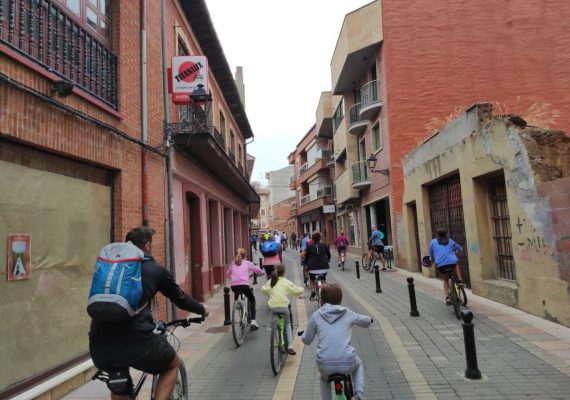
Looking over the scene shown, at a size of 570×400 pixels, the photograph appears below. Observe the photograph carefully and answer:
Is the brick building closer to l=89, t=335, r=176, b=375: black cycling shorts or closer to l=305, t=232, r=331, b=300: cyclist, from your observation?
l=89, t=335, r=176, b=375: black cycling shorts

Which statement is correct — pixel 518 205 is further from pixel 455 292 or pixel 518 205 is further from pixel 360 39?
pixel 360 39

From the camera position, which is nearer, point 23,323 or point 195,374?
point 23,323

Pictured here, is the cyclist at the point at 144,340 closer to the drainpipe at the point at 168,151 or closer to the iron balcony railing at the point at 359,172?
the drainpipe at the point at 168,151

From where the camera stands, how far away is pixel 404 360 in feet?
18.2

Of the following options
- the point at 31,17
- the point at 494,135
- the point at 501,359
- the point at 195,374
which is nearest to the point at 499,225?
the point at 494,135

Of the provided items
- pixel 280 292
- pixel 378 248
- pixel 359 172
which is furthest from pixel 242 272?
pixel 359 172

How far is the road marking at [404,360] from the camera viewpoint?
4.49m

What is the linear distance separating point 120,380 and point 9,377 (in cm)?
198

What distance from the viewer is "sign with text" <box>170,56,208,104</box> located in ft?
28.8

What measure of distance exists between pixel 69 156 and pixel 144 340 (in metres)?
3.22

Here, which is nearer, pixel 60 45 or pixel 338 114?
pixel 60 45

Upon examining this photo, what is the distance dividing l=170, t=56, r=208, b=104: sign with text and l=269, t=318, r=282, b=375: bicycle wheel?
16.9 feet

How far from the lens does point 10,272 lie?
436 cm

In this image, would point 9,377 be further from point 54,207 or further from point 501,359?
point 501,359
